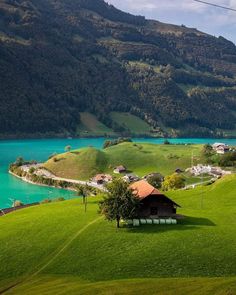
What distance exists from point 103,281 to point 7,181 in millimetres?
154194

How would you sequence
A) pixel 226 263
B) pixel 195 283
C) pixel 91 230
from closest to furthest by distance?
pixel 195 283
pixel 226 263
pixel 91 230

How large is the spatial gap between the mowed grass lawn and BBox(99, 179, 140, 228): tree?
1645mm

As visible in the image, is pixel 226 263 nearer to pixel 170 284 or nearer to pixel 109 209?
pixel 170 284

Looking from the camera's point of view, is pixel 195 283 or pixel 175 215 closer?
pixel 195 283

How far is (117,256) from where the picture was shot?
50312 mm

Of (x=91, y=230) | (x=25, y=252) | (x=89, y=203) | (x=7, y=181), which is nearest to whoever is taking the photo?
(x=25, y=252)

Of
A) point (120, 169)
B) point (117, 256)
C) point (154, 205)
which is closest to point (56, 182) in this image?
point (120, 169)

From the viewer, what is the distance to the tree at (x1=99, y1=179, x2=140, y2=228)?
58.3 metres

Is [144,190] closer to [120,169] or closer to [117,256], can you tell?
[117,256]

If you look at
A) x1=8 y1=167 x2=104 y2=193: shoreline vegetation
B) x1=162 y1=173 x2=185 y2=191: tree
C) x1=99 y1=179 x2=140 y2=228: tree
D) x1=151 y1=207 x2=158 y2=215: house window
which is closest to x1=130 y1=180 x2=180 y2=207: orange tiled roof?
x1=151 y1=207 x2=158 y2=215: house window

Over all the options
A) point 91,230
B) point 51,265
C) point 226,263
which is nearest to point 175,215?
point 91,230

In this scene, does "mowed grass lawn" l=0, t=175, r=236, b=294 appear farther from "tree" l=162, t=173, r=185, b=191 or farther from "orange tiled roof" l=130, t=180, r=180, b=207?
"tree" l=162, t=173, r=185, b=191

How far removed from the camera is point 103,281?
44.8 meters

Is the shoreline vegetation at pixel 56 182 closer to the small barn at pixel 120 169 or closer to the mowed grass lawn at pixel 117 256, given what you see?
the small barn at pixel 120 169
